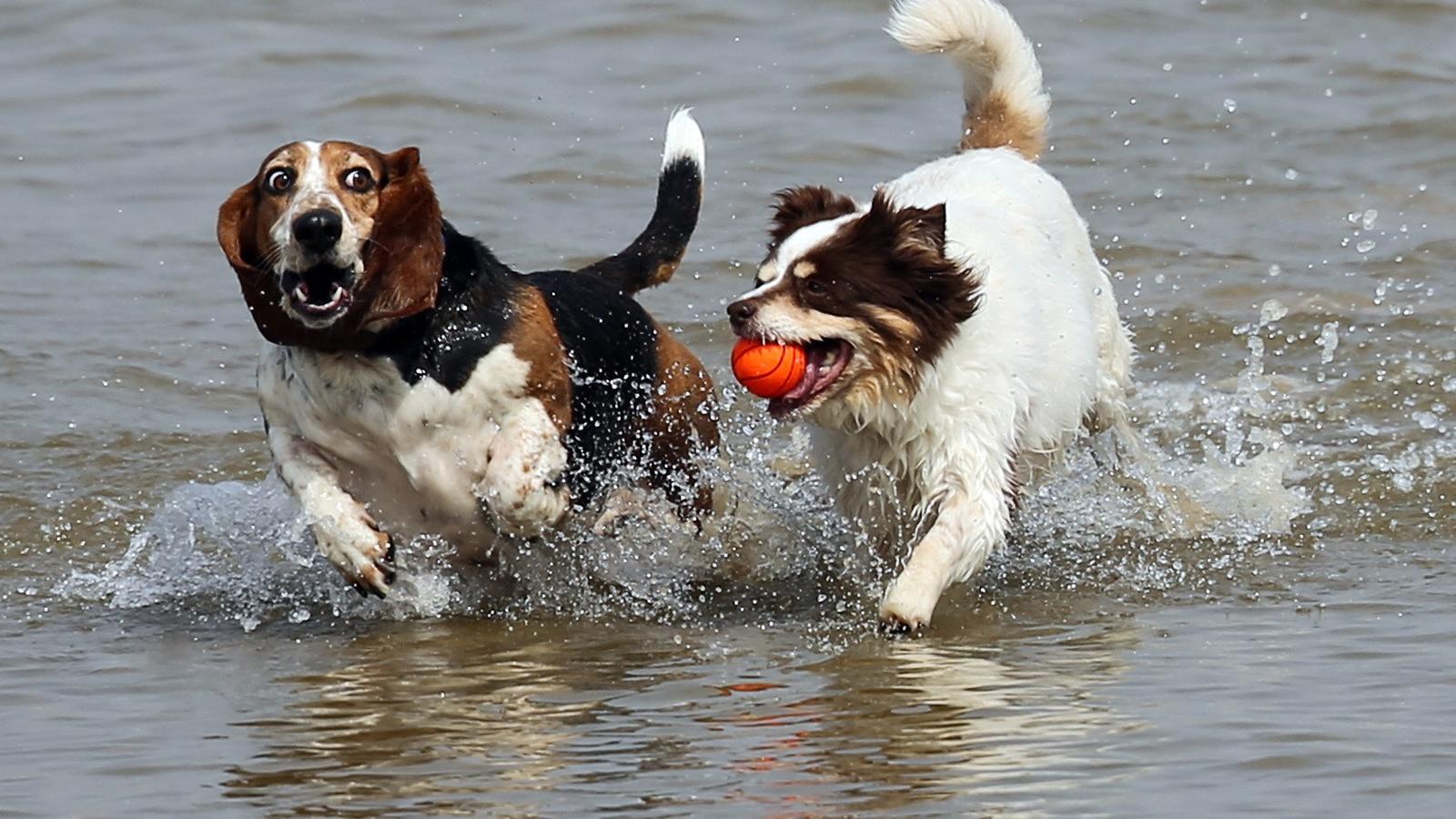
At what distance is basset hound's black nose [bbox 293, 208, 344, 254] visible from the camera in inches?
206

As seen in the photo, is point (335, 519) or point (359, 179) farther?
point (335, 519)

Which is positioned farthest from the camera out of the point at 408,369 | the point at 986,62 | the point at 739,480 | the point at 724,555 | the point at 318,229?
the point at 986,62

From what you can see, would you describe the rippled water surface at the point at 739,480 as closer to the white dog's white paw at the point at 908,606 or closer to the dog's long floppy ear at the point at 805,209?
the white dog's white paw at the point at 908,606

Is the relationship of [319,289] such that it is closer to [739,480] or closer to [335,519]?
[335,519]

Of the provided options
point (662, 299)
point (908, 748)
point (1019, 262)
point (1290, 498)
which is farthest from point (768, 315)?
point (662, 299)

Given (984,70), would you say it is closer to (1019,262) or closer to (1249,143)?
(1019,262)

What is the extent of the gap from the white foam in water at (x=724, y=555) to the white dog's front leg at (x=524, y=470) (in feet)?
0.74

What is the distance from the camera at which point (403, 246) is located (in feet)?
18.0

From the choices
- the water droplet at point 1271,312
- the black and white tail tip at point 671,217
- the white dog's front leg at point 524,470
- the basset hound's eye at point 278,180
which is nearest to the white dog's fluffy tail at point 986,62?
the black and white tail tip at point 671,217

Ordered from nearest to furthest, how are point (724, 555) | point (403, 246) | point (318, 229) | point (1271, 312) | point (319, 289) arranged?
point (318, 229) → point (319, 289) → point (403, 246) → point (724, 555) → point (1271, 312)

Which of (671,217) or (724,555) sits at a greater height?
(671,217)

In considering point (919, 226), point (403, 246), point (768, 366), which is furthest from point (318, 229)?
point (919, 226)

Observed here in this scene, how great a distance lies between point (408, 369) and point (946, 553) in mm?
1381

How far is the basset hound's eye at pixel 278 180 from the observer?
213 inches
